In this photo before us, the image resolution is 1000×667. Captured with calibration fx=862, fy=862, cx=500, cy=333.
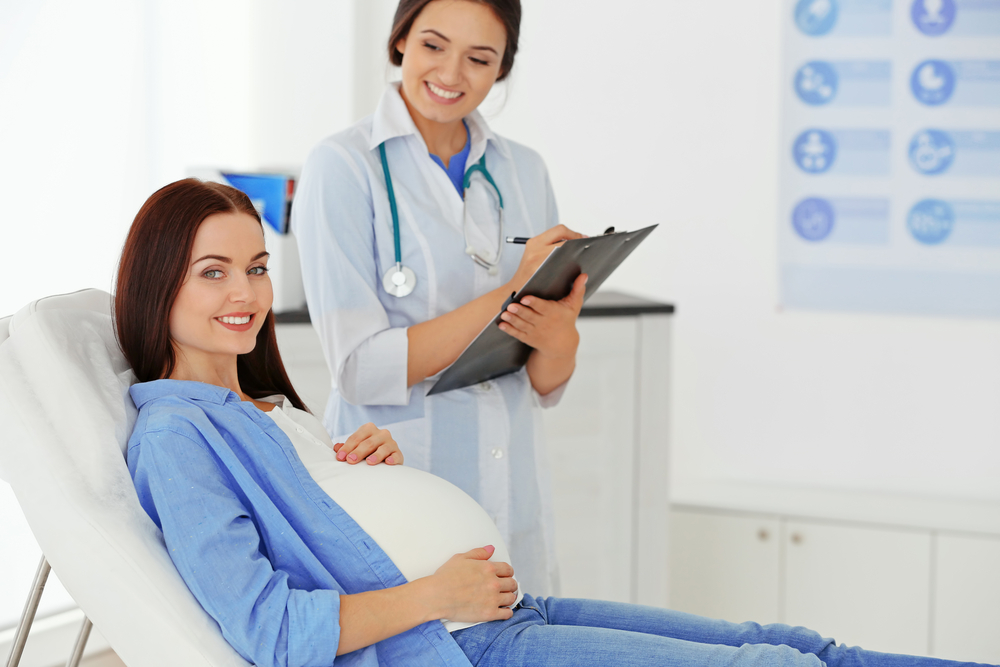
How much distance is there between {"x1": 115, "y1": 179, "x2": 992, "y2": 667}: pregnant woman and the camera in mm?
878

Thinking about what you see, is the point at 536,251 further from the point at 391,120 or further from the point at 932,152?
the point at 932,152

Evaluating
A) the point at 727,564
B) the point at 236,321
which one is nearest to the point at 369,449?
the point at 236,321

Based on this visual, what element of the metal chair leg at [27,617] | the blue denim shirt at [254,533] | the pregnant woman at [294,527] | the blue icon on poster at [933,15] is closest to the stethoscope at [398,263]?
the pregnant woman at [294,527]

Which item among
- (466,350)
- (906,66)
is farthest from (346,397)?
(906,66)

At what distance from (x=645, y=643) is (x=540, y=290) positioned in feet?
1.68

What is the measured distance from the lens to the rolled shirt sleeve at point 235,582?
86 cm

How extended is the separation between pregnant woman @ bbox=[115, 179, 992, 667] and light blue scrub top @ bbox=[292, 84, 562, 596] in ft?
0.55

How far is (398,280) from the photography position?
4.26 ft

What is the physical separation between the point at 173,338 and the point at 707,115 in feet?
7.02

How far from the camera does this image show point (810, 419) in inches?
108

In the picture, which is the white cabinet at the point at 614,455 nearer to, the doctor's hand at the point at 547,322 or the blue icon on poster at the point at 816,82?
the doctor's hand at the point at 547,322

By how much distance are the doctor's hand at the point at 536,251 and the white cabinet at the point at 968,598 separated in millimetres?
1742

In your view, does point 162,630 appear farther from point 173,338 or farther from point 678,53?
point 678,53

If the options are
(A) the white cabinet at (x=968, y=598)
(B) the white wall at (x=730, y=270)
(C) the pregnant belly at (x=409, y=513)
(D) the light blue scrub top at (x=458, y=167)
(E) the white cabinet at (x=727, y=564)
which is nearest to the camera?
(C) the pregnant belly at (x=409, y=513)
